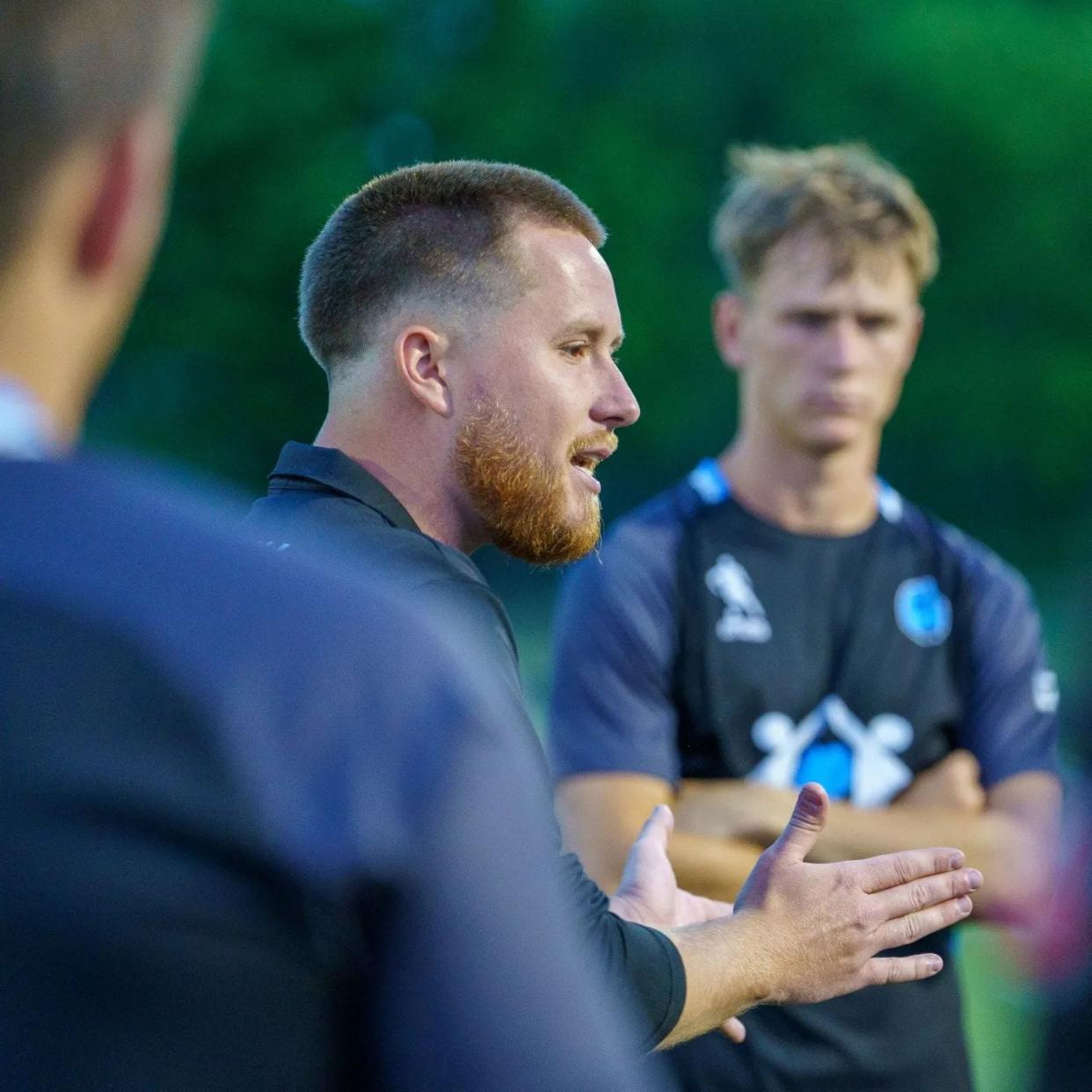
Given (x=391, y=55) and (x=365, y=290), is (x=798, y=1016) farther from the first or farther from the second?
(x=391, y=55)

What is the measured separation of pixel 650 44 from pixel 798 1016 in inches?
862

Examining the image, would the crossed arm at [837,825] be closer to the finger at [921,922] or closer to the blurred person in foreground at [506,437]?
the blurred person in foreground at [506,437]

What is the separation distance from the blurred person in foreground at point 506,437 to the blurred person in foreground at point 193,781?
939 millimetres

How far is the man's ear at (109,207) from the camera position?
3.28ft

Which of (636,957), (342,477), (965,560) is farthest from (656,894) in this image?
(965,560)

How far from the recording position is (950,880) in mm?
2121

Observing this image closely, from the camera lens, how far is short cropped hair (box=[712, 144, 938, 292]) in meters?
3.69

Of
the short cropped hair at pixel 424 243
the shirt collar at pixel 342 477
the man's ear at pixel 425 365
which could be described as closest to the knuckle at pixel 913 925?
the shirt collar at pixel 342 477

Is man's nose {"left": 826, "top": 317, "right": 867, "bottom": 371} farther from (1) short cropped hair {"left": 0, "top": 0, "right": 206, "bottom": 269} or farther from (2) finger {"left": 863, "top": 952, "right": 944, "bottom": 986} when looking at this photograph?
(1) short cropped hair {"left": 0, "top": 0, "right": 206, "bottom": 269}

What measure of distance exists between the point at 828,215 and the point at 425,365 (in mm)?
1633

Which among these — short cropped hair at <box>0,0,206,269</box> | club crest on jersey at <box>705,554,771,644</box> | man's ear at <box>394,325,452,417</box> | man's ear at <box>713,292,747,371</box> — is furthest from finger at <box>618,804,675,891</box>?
man's ear at <box>713,292,747,371</box>

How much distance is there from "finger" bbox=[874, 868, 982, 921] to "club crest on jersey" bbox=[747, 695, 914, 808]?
3.84ft

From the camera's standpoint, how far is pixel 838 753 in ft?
11.1

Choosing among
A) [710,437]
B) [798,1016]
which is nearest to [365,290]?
[798,1016]
